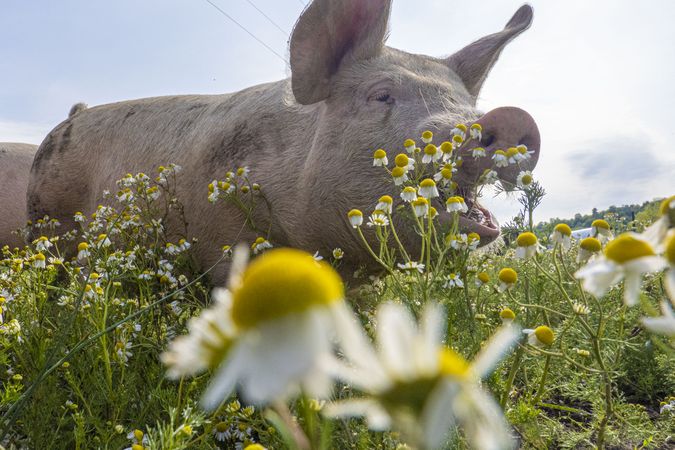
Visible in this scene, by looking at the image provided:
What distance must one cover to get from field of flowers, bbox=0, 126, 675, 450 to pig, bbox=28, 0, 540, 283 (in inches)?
5.3

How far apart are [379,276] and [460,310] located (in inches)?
40.7

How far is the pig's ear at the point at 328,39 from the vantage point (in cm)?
307

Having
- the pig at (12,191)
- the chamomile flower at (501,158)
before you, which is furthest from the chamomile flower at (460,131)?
the pig at (12,191)

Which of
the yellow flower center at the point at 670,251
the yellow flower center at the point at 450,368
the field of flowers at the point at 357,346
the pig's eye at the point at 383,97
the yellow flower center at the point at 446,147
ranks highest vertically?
the pig's eye at the point at 383,97

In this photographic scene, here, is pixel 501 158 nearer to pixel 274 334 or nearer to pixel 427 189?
pixel 427 189

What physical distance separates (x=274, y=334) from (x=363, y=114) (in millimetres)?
2725

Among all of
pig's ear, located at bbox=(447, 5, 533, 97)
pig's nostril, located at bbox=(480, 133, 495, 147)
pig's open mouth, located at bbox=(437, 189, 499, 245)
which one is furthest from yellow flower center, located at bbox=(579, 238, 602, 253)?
pig's ear, located at bbox=(447, 5, 533, 97)

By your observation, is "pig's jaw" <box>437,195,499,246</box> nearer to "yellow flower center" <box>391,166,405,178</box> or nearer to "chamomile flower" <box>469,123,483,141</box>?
"chamomile flower" <box>469,123,483,141</box>

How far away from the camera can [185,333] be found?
2359mm

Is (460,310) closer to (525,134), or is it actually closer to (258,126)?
(525,134)

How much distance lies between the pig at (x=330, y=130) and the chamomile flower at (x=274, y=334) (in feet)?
6.67

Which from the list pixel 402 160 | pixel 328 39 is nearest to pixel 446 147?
pixel 402 160

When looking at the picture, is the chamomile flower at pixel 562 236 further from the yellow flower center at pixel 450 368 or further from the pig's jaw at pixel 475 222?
the yellow flower center at pixel 450 368

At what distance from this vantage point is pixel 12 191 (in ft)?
22.8
